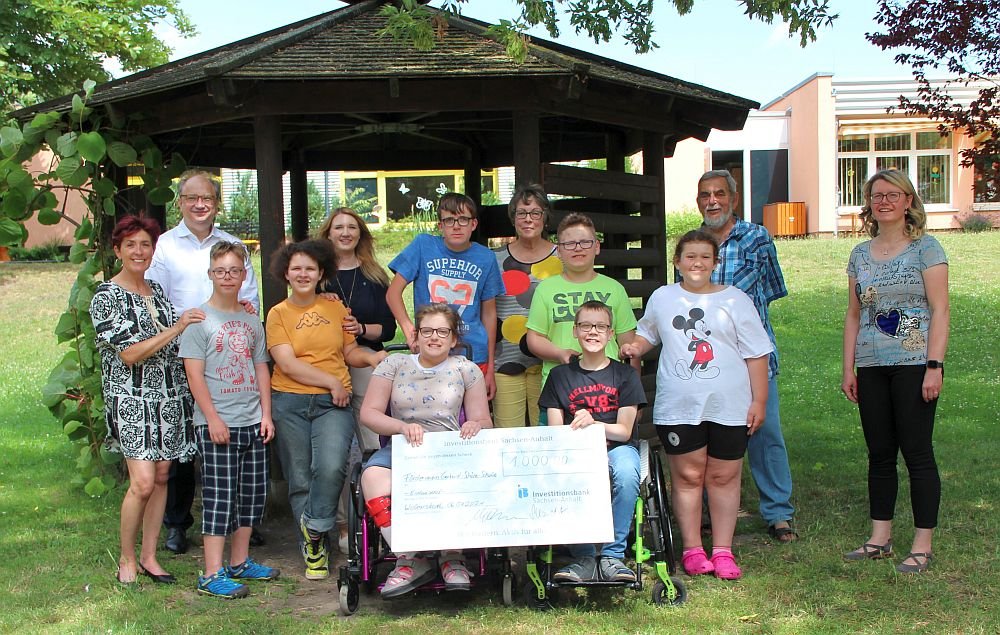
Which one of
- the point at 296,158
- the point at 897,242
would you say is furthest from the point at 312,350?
the point at 296,158

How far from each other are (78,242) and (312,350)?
2.28 m

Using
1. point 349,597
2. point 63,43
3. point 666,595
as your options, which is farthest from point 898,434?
point 63,43

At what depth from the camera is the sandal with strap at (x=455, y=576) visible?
4254 mm

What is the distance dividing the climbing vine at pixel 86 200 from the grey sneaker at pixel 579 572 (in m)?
3.07

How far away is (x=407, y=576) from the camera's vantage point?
4266mm

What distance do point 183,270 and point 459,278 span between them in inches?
60.0

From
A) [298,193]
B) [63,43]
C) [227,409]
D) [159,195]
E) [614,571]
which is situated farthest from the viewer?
[63,43]

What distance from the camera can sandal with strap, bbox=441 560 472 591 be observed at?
14.0 feet

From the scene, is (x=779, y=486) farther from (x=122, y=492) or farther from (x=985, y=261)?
(x=985, y=261)

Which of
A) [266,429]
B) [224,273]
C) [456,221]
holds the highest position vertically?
[456,221]

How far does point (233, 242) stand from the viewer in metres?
4.91

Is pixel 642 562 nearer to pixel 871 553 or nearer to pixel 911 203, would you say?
pixel 871 553

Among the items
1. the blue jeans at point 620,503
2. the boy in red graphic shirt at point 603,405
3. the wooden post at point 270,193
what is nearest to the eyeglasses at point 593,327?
the boy in red graphic shirt at point 603,405

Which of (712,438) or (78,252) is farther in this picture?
(78,252)
